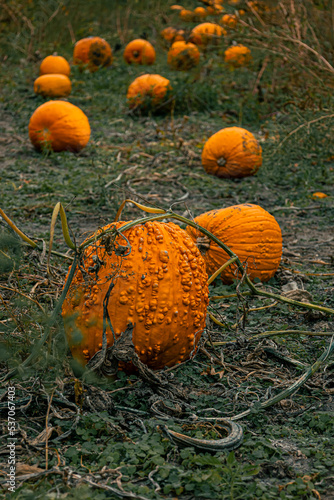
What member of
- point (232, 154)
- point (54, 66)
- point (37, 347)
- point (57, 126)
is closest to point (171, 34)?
point (54, 66)

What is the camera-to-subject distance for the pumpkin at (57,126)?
20.3 ft

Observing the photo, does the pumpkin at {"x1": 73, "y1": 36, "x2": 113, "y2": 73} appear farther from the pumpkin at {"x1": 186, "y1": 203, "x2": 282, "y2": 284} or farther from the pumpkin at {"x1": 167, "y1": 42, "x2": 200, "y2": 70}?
the pumpkin at {"x1": 186, "y1": 203, "x2": 282, "y2": 284}

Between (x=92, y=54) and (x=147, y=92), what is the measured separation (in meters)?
2.94

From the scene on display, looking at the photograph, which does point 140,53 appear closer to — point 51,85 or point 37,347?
point 51,85

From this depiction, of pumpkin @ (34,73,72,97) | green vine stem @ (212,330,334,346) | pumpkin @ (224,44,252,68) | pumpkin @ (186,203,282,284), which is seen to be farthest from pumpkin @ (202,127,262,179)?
pumpkin @ (224,44,252,68)

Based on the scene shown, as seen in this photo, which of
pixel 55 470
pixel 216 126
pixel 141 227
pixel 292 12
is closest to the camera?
pixel 55 470

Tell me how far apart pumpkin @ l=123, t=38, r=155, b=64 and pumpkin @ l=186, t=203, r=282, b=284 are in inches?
311

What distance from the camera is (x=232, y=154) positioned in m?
5.82

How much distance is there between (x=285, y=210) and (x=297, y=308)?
2112mm

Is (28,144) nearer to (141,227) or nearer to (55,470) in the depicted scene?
(141,227)

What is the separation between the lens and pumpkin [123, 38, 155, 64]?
10.7 metres

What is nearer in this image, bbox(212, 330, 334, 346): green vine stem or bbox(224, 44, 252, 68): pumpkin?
bbox(212, 330, 334, 346): green vine stem

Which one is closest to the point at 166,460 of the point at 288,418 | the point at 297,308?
the point at 288,418

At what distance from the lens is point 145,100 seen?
317 inches
